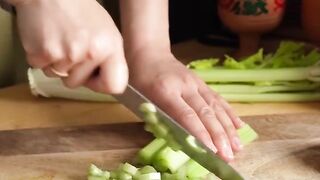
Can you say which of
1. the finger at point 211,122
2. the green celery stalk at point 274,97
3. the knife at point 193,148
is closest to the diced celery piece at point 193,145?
the knife at point 193,148

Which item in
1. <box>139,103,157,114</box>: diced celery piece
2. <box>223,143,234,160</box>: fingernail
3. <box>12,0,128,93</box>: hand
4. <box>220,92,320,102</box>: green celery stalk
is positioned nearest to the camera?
<box>12,0,128,93</box>: hand

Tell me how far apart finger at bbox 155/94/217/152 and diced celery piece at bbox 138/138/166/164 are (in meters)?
0.05

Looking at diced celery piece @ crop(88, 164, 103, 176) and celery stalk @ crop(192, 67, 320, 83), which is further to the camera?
celery stalk @ crop(192, 67, 320, 83)

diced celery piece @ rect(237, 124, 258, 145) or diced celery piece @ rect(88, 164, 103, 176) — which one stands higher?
diced celery piece @ rect(88, 164, 103, 176)

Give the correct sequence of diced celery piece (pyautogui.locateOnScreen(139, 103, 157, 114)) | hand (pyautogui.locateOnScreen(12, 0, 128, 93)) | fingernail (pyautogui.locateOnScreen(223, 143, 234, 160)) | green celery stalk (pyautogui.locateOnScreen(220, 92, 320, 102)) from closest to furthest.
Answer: hand (pyautogui.locateOnScreen(12, 0, 128, 93)) → diced celery piece (pyautogui.locateOnScreen(139, 103, 157, 114)) → fingernail (pyautogui.locateOnScreen(223, 143, 234, 160)) → green celery stalk (pyautogui.locateOnScreen(220, 92, 320, 102))

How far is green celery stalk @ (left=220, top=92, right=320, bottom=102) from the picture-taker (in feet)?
Result: 3.47

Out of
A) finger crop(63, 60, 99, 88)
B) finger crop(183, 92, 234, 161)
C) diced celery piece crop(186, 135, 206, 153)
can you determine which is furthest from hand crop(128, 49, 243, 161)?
finger crop(63, 60, 99, 88)

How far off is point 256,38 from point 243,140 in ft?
1.29

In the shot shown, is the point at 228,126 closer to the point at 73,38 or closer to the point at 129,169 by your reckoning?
the point at 129,169

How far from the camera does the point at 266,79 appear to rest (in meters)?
1.08

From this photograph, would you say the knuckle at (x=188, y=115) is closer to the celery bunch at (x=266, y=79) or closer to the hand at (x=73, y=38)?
the celery bunch at (x=266, y=79)

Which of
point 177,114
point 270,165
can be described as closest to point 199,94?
point 177,114

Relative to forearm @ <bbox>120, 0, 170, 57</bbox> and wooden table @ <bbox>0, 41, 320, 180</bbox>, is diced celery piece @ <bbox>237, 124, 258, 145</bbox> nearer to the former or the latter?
wooden table @ <bbox>0, 41, 320, 180</bbox>

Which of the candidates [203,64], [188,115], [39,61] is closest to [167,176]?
[188,115]
